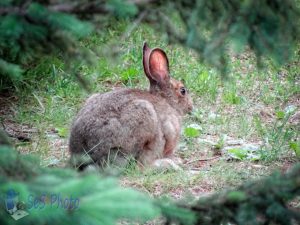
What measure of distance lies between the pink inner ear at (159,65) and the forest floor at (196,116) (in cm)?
30

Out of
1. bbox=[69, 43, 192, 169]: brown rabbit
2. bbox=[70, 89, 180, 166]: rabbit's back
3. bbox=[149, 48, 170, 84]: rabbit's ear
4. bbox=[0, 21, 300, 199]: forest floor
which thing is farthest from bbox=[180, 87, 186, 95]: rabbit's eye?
bbox=[70, 89, 180, 166]: rabbit's back

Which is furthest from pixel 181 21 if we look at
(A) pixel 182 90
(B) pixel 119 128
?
(A) pixel 182 90

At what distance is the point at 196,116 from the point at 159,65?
2.67 feet

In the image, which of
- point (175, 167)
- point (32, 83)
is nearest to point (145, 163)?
point (175, 167)

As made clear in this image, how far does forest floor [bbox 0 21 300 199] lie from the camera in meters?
5.70

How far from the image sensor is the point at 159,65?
6.90 meters

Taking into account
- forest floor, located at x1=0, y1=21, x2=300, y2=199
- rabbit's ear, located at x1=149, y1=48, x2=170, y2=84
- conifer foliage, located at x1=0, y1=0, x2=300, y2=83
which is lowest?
forest floor, located at x1=0, y1=21, x2=300, y2=199

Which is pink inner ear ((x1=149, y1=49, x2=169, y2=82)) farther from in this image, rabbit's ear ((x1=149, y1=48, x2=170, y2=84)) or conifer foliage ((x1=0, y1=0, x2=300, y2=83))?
conifer foliage ((x1=0, y1=0, x2=300, y2=83))

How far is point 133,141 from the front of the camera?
5.84 m

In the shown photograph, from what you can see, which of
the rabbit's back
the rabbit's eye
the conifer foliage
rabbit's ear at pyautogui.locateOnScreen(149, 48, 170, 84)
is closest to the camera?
the conifer foliage

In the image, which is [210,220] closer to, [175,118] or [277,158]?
[277,158]

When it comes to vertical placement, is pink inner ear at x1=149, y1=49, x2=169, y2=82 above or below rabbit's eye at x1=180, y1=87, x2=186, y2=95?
above

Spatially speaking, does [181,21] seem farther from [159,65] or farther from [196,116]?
[196,116]

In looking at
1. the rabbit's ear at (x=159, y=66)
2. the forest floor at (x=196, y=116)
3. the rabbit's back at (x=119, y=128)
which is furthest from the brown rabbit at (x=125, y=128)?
the rabbit's ear at (x=159, y=66)
